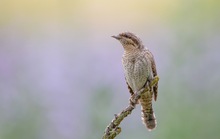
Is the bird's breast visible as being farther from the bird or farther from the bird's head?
the bird's head

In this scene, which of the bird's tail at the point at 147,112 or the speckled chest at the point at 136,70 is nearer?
the bird's tail at the point at 147,112

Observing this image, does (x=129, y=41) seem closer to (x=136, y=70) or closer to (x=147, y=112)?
(x=136, y=70)

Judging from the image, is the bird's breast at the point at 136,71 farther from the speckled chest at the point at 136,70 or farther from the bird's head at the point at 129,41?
the bird's head at the point at 129,41

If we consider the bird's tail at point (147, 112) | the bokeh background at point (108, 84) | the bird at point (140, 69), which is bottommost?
the bird's tail at point (147, 112)

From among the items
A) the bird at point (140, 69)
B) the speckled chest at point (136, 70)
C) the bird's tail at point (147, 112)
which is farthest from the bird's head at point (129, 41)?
the bird's tail at point (147, 112)

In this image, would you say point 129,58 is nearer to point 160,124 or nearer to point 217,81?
point 160,124

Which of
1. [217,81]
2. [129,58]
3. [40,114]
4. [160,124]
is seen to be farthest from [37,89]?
[129,58]

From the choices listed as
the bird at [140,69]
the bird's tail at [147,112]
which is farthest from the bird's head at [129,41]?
the bird's tail at [147,112]

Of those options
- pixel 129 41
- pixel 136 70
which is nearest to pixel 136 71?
pixel 136 70

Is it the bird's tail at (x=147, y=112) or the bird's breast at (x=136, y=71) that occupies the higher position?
the bird's breast at (x=136, y=71)
